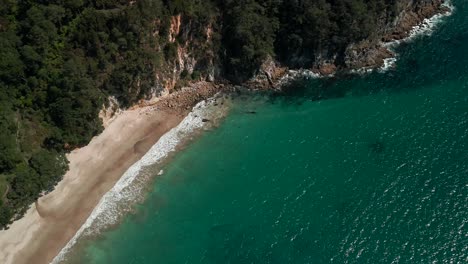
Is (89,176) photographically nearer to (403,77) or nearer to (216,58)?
(216,58)

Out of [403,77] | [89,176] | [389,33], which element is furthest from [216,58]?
[389,33]

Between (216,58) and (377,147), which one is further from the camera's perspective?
(216,58)

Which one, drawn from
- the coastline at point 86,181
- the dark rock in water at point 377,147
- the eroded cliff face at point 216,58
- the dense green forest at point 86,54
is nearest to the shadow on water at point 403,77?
the eroded cliff face at point 216,58

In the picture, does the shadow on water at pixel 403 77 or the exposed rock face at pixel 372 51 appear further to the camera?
the exposed rock face at pixel 372 51

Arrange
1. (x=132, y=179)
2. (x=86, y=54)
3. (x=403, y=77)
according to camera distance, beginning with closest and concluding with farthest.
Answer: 1. (x=132, y=179)
2. (x=86, y=54)
3. (x=403, y=77)

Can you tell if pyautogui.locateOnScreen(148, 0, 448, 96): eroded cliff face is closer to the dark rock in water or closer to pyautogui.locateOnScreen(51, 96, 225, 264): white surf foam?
pyautogui.locateOnScreen(51, 96, 225, 264): white surf foam

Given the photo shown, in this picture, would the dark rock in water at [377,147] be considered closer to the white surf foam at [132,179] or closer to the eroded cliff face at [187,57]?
the white surf foam at [132,179]

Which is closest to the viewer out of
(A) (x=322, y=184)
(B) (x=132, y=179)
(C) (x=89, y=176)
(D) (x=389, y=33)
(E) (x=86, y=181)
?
(A) (x=322, y=184)

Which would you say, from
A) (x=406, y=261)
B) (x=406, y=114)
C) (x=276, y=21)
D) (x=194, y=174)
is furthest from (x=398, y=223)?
(x=276, y=21)
